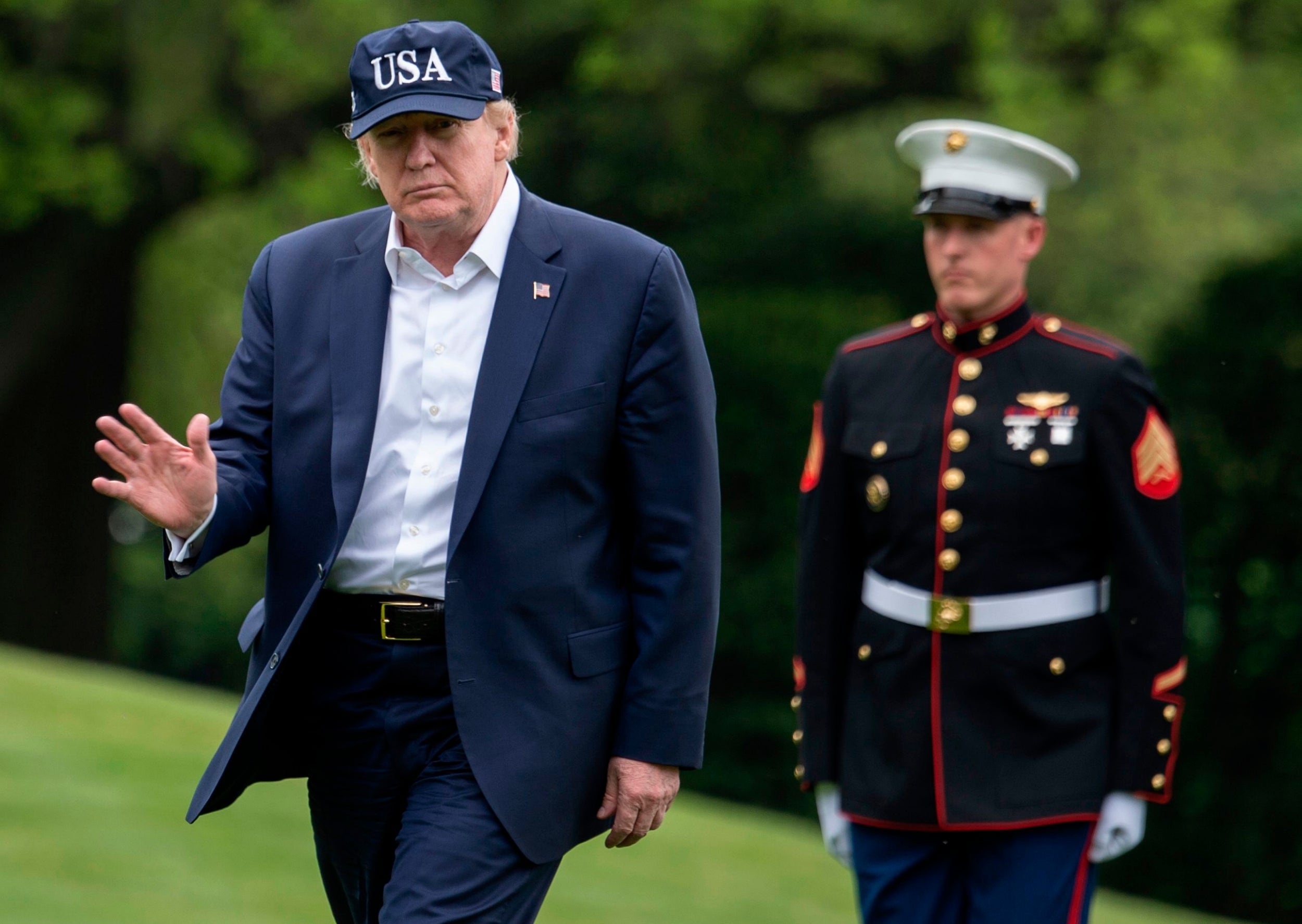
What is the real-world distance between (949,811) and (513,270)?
1.67m

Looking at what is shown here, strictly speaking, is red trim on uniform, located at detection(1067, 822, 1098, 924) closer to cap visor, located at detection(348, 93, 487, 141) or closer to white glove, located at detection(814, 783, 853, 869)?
white glove, located at detection(814, 783, 853, 869)

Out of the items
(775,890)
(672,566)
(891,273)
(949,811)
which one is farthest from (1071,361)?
(891,273)

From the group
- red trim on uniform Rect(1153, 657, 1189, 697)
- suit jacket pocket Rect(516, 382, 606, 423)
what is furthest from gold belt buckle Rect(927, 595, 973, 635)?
suit jacket pocket Rect(516, 382, 606, 423)

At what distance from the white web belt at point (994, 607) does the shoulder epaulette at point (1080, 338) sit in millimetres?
521

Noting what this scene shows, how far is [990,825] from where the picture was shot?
431 centimetres

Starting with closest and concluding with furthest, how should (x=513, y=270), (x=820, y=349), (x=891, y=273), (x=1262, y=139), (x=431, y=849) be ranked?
1. (x=431, y=849)
2. (x=513, y=270)
3. (x=820, y=349)
4. (x=891, y=273)
5. (x=1262, y=139)

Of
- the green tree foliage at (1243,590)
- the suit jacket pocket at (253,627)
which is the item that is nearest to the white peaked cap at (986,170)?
the suit jacket pocket at (253,627)

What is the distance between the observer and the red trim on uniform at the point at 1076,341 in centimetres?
452

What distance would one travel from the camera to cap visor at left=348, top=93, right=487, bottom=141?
10.9 feet

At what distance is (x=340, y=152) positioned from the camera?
44.1 ft

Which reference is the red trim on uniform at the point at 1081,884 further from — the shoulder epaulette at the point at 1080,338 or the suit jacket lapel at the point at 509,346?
the suit jacket lapel at the point at 509,346

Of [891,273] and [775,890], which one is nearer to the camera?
[775,890]

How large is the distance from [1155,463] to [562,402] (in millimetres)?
1586

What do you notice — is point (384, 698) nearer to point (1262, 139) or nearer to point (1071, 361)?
point (1071, 361)
